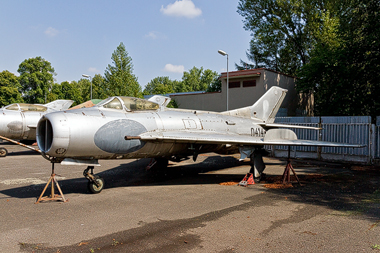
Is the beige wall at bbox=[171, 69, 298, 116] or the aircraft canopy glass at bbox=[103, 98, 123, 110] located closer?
the aircraft canopy glass at bbox=[103, 98, 123, 110]

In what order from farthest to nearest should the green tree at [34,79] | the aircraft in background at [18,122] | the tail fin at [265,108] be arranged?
1. the green tree at [34,79]
2. the aircraft in background at [18,122]
3. the tail fin at [265,108]

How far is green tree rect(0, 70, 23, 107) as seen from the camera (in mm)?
65000

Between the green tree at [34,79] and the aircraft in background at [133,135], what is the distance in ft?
245

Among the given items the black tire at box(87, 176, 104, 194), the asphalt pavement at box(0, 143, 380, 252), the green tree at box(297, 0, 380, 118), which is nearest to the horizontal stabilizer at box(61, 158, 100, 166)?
the black tire at box(87, 176, 104, 194)

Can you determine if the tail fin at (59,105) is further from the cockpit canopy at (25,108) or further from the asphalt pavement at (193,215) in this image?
the asphalt pavement at (193,215)

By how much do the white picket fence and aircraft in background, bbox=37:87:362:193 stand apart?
6898 mm

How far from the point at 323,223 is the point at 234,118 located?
7.51 m

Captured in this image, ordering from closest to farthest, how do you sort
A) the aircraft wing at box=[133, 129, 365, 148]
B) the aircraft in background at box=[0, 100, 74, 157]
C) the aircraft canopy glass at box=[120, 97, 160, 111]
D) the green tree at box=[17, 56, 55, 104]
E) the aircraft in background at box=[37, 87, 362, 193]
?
the aircraft in background at box=[37, 87, 362, 193] < the aircraft wing at box=[133, 129, 365, 148] < the aircraft canopy glass at box=[120, 97, 160, 111] < the aircraft in background at box=[0, 100, 74, 157] < the green tree at box=[17, 56, 55, 104]

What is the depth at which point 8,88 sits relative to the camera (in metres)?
65.1

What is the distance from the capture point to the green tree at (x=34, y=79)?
7444 centimetres

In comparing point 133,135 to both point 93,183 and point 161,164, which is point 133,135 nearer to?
point 93,183

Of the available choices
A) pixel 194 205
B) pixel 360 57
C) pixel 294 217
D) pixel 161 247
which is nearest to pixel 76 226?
pixel 161 247

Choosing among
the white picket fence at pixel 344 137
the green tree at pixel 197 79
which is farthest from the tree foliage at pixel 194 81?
the white picket fence at pixel 344 137

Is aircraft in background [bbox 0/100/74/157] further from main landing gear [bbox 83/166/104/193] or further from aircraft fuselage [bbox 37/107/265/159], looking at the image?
aircraft fuselage [bbox 37/107/265/159]
